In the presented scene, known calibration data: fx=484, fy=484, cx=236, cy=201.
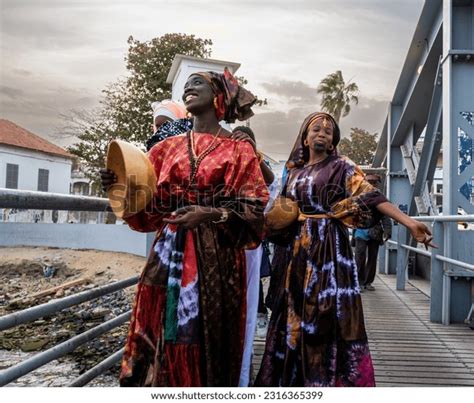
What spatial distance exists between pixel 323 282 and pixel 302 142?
0.82 meters

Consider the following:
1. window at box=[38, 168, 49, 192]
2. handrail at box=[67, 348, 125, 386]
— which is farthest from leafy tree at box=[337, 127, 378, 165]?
handrail at box=[67, 348, 125, 386]

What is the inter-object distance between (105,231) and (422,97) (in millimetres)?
12519

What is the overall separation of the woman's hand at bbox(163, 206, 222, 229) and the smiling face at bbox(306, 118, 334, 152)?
1146 millimetres

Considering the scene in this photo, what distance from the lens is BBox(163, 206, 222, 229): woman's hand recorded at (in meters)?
1.58

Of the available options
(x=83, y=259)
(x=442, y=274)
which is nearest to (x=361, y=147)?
(x=83, y=259)

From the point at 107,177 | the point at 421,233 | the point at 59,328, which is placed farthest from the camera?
the point at 59,328

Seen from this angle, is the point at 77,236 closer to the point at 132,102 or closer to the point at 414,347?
the point at 132,102

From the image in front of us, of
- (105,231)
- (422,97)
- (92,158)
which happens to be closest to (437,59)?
(422,97)

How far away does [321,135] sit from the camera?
2.60 meters

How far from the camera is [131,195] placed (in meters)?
1.62

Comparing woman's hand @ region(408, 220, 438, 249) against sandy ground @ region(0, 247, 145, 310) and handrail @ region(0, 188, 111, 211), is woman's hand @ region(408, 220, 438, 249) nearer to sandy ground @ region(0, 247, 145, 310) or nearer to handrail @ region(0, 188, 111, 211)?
handrail @ region(0, 188, 111, 211)

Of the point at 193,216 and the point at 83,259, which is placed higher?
the point at 193,216

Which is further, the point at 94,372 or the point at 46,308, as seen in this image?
the point at 94,372

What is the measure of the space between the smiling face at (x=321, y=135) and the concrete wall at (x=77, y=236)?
12603mm
